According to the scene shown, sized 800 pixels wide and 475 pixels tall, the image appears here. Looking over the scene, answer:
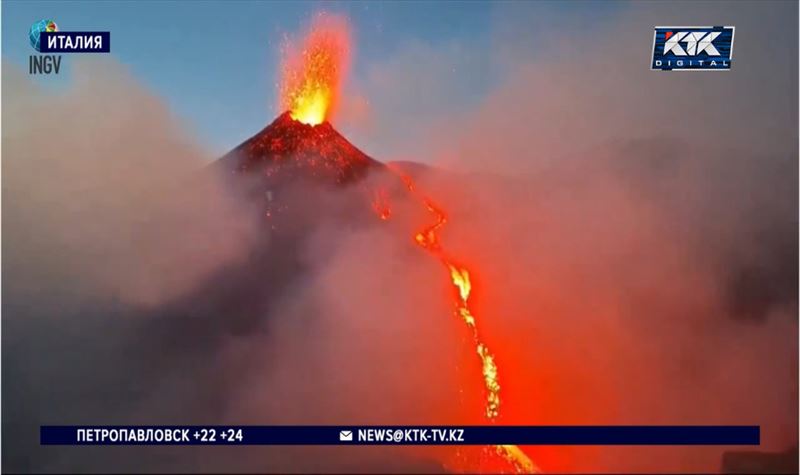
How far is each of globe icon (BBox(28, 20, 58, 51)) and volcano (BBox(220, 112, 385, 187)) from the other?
859 millimetres

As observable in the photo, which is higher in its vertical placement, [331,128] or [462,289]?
[331,128]

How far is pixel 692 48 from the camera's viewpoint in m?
3.33

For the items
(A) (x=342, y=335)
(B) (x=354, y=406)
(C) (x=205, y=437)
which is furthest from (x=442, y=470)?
(C) (x=205, y=437)

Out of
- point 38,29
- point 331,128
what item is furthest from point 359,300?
point 38,29

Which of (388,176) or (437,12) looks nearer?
(437,12)

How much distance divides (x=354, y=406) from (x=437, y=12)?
1.68 metres

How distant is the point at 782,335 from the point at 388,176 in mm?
1802

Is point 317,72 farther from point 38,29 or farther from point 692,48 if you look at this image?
point 692,48

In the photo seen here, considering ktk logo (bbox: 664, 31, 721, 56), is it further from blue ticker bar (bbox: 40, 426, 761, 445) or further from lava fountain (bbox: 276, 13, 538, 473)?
blue ticker bar (bbox: 40, 426, 761, 445)

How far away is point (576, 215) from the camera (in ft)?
11.4

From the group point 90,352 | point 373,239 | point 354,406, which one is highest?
point 373,239

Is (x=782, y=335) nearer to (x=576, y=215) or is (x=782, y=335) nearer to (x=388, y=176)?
(x=576, y=215)

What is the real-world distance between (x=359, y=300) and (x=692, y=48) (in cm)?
173

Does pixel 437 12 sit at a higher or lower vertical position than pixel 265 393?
higher
